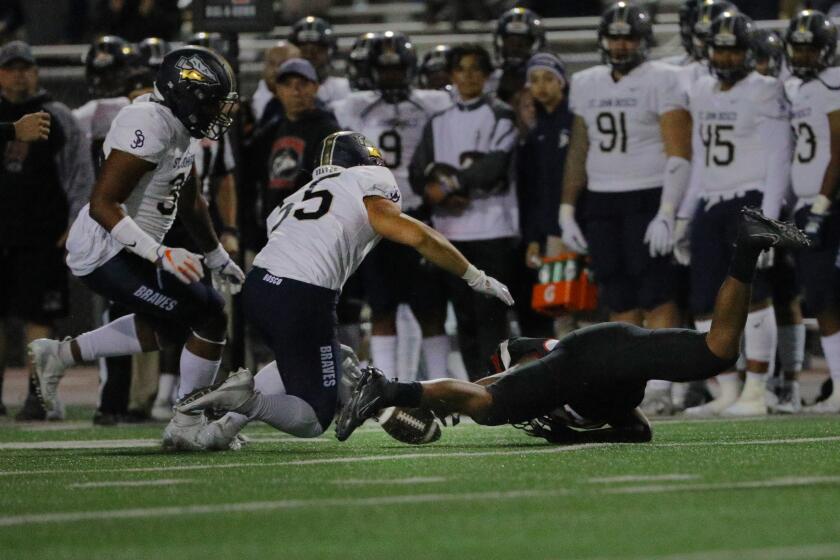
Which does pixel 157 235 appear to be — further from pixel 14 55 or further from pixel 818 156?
pixel 818 156

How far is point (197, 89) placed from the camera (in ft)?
22.9

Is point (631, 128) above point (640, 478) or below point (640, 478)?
above

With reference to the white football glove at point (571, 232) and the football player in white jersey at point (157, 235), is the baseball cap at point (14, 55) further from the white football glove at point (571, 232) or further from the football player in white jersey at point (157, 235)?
the white football glove at point (571, 232)

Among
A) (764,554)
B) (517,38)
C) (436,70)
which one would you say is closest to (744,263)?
(764,554)

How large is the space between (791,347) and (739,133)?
1309 millimetres

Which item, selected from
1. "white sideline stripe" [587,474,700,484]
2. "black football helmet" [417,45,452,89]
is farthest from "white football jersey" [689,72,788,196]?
"white sideline stripe" [587,474,700,484]

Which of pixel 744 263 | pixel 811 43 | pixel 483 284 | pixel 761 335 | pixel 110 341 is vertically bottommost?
pixel 761 335

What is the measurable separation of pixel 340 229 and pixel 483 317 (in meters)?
2.92

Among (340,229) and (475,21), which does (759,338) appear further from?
(475,21)

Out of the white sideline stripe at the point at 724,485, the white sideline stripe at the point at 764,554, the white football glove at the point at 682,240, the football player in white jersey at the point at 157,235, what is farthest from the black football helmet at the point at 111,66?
the white sideline stripe at the point at 764,554

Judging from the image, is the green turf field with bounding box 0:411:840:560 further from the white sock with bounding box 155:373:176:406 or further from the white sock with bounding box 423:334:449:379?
the white sock with bounding box 155:373:176:406

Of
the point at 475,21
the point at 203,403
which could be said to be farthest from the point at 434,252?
the point at 475,21

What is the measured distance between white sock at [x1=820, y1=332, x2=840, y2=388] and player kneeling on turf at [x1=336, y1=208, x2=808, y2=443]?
2.84 metres

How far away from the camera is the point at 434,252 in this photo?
632cm
